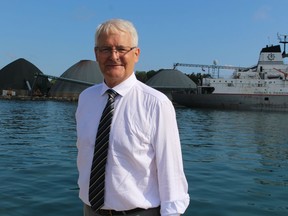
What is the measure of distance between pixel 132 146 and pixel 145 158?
106 millimetres

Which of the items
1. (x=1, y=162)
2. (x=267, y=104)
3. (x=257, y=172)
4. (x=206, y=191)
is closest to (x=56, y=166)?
(x=1, y=162)

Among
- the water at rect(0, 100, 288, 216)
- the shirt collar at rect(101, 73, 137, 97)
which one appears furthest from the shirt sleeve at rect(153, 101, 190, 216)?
the water at rect(0, 100, 288, 216)

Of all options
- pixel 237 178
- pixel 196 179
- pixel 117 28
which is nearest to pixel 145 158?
pixel 117 28

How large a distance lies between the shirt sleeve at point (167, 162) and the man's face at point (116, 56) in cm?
33

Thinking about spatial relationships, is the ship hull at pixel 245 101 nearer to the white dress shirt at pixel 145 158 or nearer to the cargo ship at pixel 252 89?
the cargo ship at pixel 252 89

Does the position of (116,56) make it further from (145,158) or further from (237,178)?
(237,178)

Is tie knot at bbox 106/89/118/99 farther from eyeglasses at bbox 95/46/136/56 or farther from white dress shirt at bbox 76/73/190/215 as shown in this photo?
eyeglasses at bbox 95/46/136/56

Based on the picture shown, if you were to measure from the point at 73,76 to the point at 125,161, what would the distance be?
91.7m

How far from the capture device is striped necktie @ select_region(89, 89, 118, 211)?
232cm

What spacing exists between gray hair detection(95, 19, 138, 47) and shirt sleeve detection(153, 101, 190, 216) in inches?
18.4

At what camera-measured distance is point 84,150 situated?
2463 millimetres

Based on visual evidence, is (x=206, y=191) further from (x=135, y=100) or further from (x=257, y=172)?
(x=135, y=100)

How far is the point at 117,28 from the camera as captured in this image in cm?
232

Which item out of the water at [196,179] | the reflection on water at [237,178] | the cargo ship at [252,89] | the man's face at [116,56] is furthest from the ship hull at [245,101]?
the man's face at [116,56]
